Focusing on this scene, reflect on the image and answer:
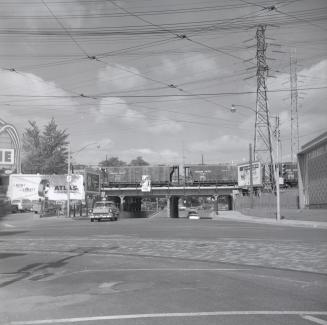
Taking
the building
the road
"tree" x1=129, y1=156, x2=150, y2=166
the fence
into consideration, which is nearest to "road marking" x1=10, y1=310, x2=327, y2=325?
the road

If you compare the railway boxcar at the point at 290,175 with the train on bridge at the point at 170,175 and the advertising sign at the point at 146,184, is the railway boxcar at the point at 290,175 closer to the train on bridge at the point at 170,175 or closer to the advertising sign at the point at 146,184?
the train on bridge at the point at 170,175

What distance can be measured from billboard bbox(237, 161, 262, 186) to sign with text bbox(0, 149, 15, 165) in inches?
2848

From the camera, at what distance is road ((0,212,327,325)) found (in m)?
7.51

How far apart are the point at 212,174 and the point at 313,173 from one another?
3968cm

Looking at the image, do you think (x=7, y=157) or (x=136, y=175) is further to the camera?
(x=136, y=175)

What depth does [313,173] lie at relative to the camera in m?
55.1

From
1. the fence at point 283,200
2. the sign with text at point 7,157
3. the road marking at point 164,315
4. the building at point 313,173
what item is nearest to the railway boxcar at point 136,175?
the fence at point 283,200

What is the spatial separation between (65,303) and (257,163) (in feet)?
A: 242

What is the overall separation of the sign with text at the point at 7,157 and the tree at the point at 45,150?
84.6m

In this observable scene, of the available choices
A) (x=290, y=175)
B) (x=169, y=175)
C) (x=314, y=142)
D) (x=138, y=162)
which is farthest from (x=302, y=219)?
(x=138, y=162)

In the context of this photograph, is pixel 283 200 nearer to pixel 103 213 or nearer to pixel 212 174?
pixel 103 213

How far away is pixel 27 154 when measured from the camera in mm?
94375

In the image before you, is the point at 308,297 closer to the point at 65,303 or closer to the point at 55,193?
the point at 65,303


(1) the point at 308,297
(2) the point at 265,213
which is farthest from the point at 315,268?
(2) the point at 265,213
